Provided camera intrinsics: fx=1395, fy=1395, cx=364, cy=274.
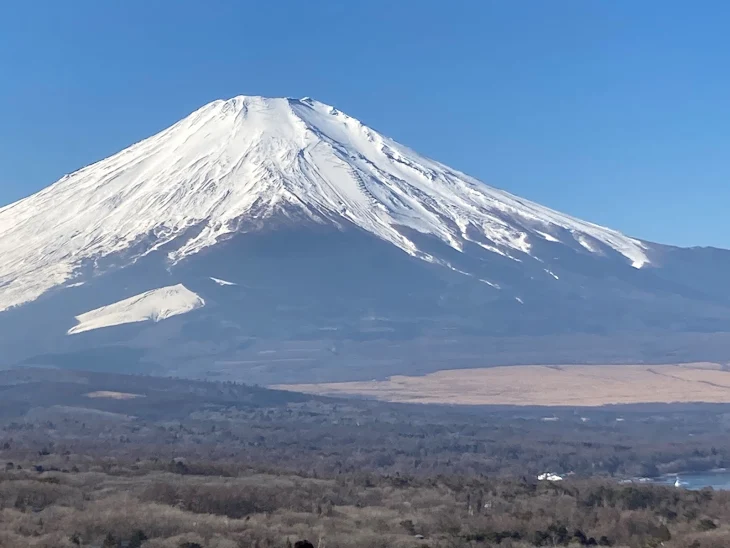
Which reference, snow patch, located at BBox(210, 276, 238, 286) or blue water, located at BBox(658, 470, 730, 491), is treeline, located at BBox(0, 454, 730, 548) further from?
snow patch, located at BBox(210, 276, 238, 286)

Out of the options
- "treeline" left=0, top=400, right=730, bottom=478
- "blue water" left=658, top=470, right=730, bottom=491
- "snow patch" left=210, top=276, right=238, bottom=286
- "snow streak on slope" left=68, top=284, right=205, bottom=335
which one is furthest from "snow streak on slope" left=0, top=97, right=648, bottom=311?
"blue water" left=658, top=470, right=730, bottom=491

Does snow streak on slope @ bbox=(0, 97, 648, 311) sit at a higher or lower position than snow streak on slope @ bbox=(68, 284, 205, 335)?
higher

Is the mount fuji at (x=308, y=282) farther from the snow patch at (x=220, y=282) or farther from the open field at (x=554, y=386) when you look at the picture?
the open field at (x=554, y=386)

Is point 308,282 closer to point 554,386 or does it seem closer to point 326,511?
point 554,386

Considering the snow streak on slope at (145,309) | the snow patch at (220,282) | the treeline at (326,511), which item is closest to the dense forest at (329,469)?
the treeline at (326,511)

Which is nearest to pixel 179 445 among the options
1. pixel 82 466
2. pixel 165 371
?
pixel 82 466

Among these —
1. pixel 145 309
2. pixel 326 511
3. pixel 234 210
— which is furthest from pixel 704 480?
pixel 234 210
